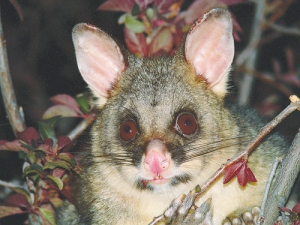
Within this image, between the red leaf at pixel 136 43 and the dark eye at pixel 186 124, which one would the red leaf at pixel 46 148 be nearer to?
the dark eye at pixel 186 124

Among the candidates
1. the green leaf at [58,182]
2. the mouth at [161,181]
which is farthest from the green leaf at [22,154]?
the mouth at [161,181]

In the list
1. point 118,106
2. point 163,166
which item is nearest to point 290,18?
point 118,106

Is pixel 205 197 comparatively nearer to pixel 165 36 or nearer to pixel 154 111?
pixel 154 111

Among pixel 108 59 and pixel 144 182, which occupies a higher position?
pixel 108 59

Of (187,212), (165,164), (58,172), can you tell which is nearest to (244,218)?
(187,212)

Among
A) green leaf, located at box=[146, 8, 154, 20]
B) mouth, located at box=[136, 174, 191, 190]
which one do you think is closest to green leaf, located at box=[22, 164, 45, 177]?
mouth, located at box=[136, 174, 191, 190]

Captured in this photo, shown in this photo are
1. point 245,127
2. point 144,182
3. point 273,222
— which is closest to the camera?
point 273,222
